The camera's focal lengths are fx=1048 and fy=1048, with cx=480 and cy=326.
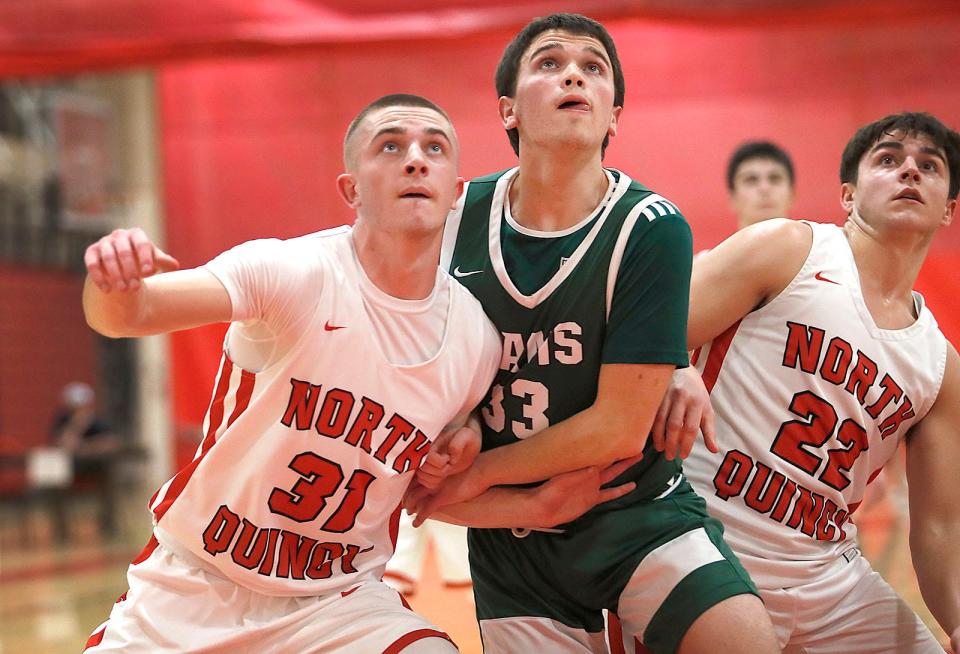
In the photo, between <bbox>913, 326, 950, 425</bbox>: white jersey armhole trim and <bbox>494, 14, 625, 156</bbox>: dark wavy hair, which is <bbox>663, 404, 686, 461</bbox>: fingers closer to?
<bbox>494, 14, 625, 156</bbox>: dark wavy hair

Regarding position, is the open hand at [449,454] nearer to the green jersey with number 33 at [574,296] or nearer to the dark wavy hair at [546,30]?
the green jersey with number 33 at [574,296]

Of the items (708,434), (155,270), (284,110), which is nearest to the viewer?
(155,270)

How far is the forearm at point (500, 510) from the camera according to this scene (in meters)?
3.22

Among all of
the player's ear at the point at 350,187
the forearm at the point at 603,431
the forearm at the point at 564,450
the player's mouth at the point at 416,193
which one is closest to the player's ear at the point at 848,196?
the forearm at the point at 603,431


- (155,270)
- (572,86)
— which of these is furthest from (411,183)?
(155,270)

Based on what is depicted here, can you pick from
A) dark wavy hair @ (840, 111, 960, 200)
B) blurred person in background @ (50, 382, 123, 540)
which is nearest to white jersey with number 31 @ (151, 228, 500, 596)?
dark wavy hair @ (840, 111, 960, 200)

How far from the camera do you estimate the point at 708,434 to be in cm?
324

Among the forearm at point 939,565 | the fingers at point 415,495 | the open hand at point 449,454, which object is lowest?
the forearm at point 939,565

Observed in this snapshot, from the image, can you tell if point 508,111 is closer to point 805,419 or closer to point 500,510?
point 500,510

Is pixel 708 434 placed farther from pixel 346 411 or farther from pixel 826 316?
→ pixel 346 411

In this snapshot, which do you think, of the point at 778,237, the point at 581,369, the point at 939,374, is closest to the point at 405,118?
the point at 581,369

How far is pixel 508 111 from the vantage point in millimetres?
3439

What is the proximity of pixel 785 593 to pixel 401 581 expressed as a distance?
2.50 metres

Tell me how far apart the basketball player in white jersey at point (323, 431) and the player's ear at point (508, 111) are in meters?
0.31
